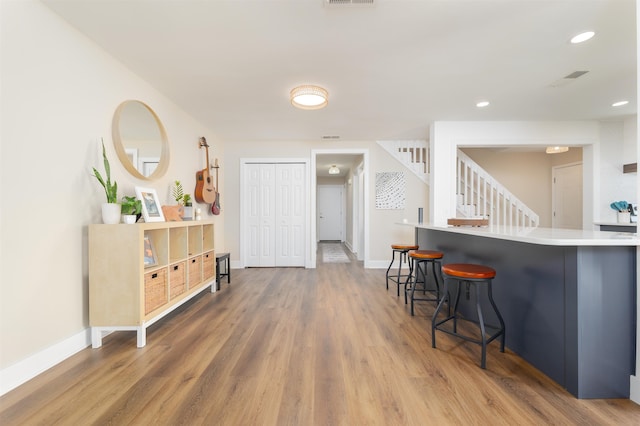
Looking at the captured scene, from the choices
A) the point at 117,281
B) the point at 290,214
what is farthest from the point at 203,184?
the point at 117,281

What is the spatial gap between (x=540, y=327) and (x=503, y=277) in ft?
1.44

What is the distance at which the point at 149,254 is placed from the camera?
2438 mm

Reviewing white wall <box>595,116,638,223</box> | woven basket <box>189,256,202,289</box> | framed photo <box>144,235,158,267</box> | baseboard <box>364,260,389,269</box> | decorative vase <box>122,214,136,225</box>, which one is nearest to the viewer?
decorative vase <box>122,214,136,225</box>

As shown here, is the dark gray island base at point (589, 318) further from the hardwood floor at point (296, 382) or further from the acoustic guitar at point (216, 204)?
the acoustic guitar at point (216, 204)

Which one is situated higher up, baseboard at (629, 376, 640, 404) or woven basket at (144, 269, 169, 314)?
woven basket at (144, 269, 169, 314)

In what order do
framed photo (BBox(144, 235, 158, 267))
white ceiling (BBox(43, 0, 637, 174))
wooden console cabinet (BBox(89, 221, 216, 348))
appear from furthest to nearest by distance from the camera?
framed photo (BBox(144, 235, 158, 267)), wooden console cabinet (BBox(89, 221, 216, 348)), white ceiling (BBox(43, 0, 637, 174))

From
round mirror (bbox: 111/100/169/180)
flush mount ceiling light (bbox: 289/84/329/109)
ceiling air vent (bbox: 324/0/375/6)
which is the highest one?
ceiling air vent (bbox: 324/0/375/6)

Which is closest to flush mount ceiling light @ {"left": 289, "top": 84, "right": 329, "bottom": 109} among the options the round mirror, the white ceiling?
the white ceiling

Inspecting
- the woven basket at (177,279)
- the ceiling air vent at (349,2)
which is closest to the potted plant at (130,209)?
the woven basket at (177,279)

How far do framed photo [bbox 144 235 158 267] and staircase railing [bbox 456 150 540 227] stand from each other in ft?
14.5

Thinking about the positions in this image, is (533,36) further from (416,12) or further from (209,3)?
(209,3)

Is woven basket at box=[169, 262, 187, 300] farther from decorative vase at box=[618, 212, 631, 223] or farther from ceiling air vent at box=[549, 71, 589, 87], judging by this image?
decorative vase at box=[618, 212, 631, 223]

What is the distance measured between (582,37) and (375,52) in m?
1.58

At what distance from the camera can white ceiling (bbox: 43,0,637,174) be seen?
182 centimetres
